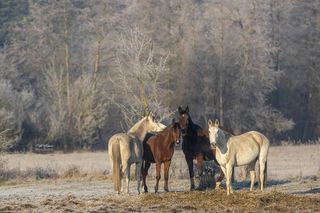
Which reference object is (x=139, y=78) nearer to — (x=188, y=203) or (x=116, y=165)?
(x=116, y=165)

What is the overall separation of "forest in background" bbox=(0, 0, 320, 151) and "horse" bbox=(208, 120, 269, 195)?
32.8 m

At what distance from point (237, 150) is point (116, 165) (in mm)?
3295

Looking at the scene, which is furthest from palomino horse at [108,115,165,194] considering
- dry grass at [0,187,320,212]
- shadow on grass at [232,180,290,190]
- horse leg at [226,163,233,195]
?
shadow on grass at [232,180,290,190]

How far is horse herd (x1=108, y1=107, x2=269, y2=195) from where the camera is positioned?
70.2 feet

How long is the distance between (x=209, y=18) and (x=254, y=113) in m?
8.07

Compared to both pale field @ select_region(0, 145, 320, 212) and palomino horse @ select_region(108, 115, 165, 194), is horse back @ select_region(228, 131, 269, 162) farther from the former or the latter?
palomino horse @ select_region(108, 115, 165, 194)

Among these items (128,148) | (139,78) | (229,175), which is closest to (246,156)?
(229,175)

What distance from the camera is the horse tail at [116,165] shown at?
71.8 ft

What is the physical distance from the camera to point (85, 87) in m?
57.5

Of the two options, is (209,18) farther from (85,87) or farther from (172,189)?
(172,189)

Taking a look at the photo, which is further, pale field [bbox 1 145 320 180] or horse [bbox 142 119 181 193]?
pale field [bbox 1 145 320 180]

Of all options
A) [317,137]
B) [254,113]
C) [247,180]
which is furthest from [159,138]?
[317,137]

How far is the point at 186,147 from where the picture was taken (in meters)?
22.8

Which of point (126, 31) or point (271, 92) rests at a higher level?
point (126, 31)
